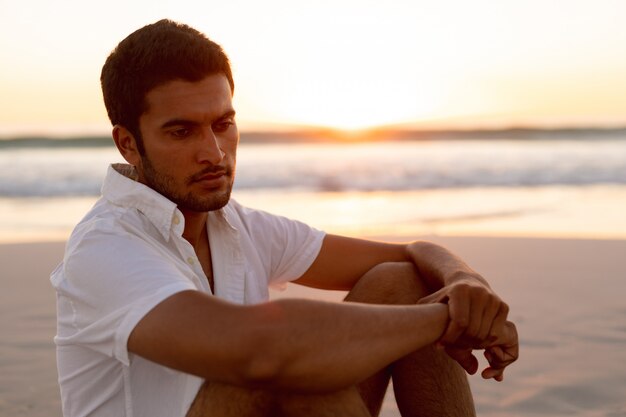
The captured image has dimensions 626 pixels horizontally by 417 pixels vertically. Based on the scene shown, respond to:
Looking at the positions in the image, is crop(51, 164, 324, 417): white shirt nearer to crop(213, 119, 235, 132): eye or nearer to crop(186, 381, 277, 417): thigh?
crop(186, 381, 277, 417): thigh

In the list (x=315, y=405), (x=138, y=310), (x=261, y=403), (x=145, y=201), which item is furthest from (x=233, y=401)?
(x=145, y=201)

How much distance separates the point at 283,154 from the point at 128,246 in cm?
2225

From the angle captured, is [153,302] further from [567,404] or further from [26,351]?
[26,351]

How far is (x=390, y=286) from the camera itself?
107 inches

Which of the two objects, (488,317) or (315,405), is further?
(488,317)

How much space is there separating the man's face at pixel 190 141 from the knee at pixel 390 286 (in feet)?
1.92

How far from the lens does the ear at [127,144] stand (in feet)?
8.46

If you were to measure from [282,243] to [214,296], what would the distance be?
0.99 m

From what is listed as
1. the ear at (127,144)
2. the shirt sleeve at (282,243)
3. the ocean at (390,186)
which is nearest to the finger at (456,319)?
the shirt sleeve at (282,243)

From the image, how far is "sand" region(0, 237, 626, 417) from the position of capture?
12.6ft

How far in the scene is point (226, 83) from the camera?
2.55 meters

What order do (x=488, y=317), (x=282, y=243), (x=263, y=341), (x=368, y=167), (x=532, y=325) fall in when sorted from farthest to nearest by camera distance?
1. (x=368, y=167)
2. (x=532, y=325)
3. (x=282, y=243)
4. (x=488, y=317)
5. (x=263, y=341)

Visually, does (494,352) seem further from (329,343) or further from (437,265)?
(329,343)

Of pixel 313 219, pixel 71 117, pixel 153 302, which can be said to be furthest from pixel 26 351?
pixel 71 117
